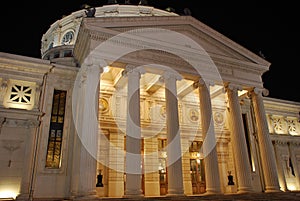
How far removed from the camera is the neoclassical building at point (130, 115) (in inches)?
562

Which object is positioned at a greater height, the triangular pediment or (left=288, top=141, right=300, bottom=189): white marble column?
the triangular pediment

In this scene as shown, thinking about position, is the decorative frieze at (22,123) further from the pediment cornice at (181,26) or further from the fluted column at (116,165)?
the pediment cornice at (181,26)

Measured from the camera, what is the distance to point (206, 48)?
1802cm

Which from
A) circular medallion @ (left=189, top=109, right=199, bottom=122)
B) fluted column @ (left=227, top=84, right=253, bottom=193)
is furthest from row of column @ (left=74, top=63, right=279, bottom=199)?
circular medallion @ (left=189, top=109, right=199, bottom=122)

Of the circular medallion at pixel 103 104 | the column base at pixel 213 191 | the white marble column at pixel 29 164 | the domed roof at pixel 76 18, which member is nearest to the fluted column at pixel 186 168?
the column base at pixel 213 191

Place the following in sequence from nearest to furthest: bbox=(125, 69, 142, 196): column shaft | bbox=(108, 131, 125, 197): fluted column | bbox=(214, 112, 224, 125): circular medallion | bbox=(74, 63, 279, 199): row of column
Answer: bbox=(125, 69, 142, 196): column shaft → bbox=(74, 63, 279, 199): row of column → bbox=(108, 131, 125, 197): fluted column → bbox=(214, 112, 224, 125): circular medallion

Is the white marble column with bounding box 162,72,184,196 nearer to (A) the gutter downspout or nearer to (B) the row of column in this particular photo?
(B) the row of column

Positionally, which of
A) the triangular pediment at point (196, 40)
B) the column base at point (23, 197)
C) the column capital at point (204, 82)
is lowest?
the column base at point (23, 197)

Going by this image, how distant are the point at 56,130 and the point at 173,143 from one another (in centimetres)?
736

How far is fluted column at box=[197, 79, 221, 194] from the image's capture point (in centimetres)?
1492

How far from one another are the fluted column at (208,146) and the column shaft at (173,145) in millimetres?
1995

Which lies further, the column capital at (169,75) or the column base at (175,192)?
the column capital at (169,75)

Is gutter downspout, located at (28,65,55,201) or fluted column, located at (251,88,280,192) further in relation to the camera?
fluted column, located at (251,88,280,192)

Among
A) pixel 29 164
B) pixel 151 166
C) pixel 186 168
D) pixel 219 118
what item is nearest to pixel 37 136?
pixel 29 164
